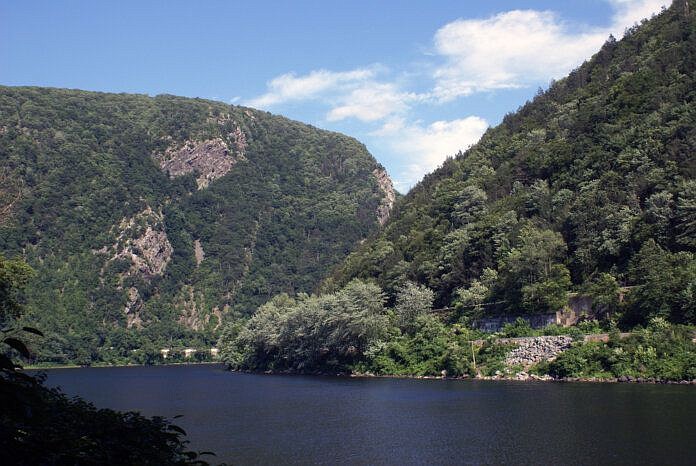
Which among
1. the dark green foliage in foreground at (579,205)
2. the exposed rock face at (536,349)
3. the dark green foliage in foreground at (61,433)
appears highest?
the dark green foliage in foreground at (579,205)

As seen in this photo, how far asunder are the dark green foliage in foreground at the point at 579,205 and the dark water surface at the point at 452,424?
1671 centimetres

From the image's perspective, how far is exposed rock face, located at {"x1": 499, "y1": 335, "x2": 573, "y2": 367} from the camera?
242 feet

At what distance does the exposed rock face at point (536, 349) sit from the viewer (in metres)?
73.7

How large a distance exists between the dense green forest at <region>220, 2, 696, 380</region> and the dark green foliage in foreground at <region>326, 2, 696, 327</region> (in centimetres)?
24

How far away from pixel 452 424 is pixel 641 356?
27.0 metres

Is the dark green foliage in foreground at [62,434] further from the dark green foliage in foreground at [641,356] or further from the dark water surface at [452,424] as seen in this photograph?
the dark green foliage in foreground at [641,356]

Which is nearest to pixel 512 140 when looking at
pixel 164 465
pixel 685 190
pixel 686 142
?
pixel 686 142

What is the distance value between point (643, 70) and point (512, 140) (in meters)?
29.6

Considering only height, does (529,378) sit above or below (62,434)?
below

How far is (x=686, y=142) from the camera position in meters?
87.0

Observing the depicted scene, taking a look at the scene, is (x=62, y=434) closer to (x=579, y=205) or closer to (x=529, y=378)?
(x=529, y=378)

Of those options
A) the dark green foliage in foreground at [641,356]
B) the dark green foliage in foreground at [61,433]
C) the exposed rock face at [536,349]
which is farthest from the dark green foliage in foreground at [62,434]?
the exposed rock face at [536,349]

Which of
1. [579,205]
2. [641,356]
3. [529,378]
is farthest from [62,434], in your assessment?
[579,205]

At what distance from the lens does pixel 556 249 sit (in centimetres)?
8825
